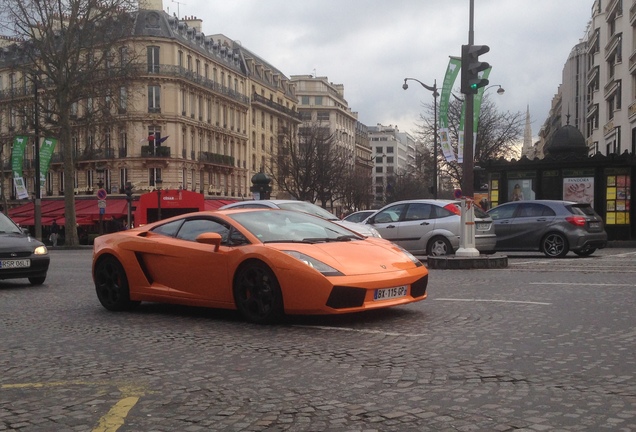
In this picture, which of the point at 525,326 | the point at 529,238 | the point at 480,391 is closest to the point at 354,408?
the point at 480,391

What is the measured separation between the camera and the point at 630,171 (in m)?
24.3

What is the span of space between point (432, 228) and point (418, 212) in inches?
24.4

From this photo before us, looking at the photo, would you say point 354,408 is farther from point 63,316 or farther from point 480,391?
point 63,316

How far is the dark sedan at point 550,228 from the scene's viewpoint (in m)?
17.9

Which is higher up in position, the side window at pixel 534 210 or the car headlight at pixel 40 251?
the side window at pixel 534 210

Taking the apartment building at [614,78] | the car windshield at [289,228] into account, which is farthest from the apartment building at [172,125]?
the car windshield at [289,228]

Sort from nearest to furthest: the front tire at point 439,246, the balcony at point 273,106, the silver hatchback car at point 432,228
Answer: the silver hatchback car at point 432,228 < the front tire at point 439,246 < the balcony at point 273,106

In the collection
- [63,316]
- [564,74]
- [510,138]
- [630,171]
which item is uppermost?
[564,74]

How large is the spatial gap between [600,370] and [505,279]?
683 cm

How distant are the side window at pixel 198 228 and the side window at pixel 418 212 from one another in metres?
9.77

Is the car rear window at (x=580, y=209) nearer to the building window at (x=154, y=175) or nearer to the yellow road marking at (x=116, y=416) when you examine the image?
the yellow road marking at (x=116, y=416)

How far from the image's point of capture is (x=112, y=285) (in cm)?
903

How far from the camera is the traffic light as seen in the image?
15414 mm

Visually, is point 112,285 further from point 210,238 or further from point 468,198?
point 468,198
